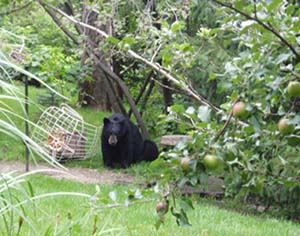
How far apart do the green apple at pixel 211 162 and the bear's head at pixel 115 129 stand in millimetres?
7606

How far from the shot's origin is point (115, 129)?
30.5 feet

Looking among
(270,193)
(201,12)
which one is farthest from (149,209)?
(201,12)

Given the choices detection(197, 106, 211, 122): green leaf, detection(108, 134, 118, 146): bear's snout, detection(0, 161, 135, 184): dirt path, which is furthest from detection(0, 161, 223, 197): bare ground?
detection(197, 106, 211, 122): green leaf

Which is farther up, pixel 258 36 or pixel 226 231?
pixel 258 36

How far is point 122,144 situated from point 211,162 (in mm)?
7928

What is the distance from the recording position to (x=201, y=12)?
811cm

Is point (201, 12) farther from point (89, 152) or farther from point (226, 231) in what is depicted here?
point (226, 231)

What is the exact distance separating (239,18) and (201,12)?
6376mm

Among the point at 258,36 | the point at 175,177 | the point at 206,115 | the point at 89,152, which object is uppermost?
the point at 258,36

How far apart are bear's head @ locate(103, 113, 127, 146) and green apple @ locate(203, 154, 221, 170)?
7.61 metres

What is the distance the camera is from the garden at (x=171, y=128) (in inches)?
68.4

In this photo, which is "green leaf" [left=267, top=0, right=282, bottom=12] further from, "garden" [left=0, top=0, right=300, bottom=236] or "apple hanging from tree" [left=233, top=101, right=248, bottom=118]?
"apple hanging from tree" [left=233, top=101, right=248, bottom=118]

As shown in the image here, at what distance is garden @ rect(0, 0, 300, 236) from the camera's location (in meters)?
1.74

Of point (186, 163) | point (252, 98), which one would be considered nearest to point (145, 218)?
point (186, 163)
